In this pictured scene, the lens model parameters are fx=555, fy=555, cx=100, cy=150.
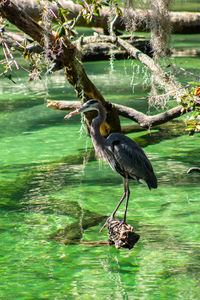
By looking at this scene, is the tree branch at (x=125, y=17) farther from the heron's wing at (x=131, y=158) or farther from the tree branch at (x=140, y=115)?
the heron's wing at (x=131, y=158)

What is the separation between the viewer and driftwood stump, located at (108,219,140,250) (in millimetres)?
4348

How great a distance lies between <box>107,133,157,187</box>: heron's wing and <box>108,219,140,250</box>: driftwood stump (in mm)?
668

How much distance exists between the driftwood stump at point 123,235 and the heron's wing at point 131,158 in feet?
2.19

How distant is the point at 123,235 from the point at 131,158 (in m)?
0.82

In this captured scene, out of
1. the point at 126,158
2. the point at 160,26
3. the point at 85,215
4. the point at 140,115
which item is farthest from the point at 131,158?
the point at 140,115

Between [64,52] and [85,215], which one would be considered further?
[64,52]

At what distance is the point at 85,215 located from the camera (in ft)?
17.3

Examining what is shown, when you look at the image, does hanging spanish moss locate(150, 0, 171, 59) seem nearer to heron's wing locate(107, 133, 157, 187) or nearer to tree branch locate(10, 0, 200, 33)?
tree branch locate(10, 0, 200, 33)

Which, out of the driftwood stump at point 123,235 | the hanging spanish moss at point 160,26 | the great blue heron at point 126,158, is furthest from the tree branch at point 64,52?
the driftwood stump at point 123,235

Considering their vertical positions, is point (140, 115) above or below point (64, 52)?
below

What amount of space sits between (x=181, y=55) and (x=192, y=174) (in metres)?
10.1

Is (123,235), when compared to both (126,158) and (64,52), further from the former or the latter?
(64,52)

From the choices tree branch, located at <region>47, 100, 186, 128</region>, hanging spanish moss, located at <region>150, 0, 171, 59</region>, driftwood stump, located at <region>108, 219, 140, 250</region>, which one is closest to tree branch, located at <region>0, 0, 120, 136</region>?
tree branch, located at <region>47, 100, 186, 128</region>

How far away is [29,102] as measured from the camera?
425 inches
